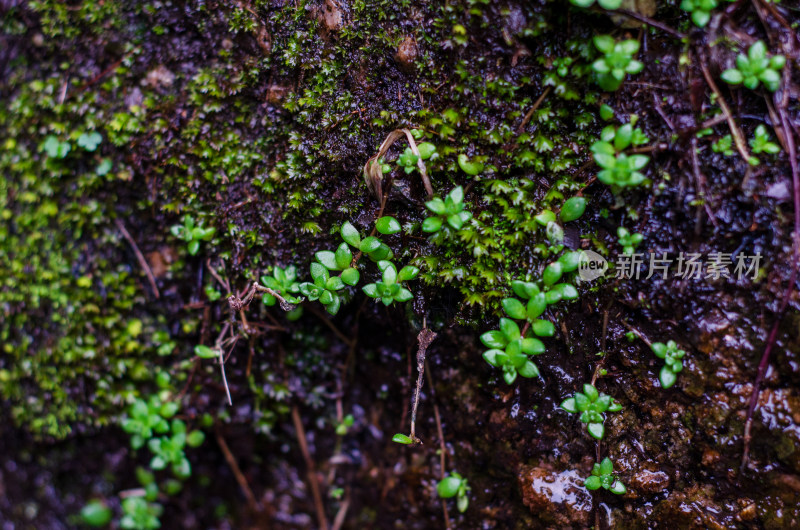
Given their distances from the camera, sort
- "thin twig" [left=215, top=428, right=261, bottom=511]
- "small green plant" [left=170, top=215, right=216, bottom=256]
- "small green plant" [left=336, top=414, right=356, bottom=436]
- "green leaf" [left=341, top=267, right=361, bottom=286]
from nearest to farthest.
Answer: "green leaf" [left=341, top=267, right=361, bottom=286] → "small green plant" [left=170, top=215, right=216, bottom=256] → "small green plant" [left=336, top=414, right=356, bottom=436] → "thin twig" [left=215, top=428, right=261, bottom=511]

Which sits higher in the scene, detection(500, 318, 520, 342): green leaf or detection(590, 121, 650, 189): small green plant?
detection(590, 121, 650, 189): small green plant

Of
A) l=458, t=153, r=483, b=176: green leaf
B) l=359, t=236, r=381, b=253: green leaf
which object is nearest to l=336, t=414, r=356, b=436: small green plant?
l=359, t=236, r=381, b=253: green leaf

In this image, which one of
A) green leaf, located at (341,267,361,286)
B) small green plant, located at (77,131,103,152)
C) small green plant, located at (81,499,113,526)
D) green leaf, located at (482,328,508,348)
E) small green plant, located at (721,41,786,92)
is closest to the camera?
small green plant, located at (721,41,786,92)

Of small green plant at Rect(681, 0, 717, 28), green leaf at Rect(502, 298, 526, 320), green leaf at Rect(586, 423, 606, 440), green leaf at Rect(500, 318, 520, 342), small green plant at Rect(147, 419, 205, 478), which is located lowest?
small green plant at Rect(147, 419, 205, 478)

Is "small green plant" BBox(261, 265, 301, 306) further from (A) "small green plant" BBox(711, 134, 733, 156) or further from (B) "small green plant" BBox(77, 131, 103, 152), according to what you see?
(A) "small green plant" BBox(711, 134, 733, 156)

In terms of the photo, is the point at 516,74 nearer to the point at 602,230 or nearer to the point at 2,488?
the point at 602,230

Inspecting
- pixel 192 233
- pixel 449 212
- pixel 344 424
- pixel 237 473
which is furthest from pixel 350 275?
pixel 237 473

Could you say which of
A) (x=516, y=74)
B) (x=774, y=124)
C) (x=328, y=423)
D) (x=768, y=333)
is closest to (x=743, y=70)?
(x=774, y=124)
